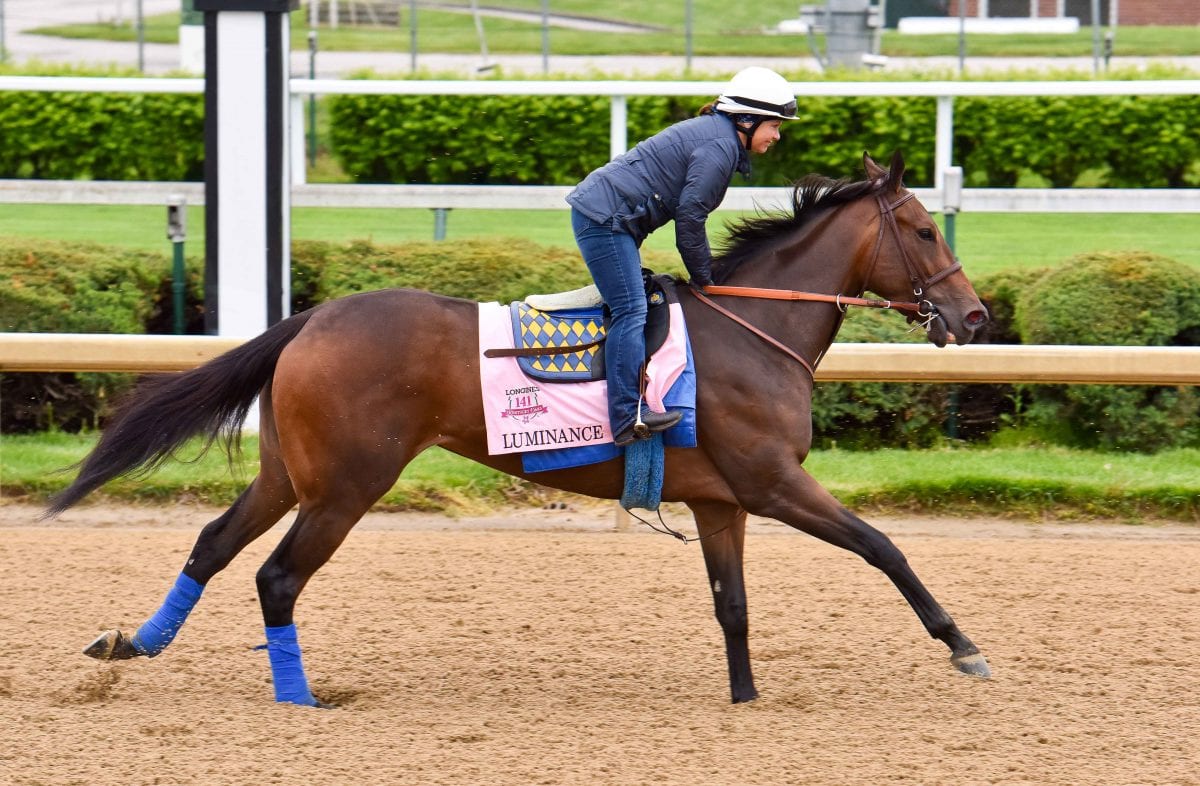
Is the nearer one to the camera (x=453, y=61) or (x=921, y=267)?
(x=921, y=267)

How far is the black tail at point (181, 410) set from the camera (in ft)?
17.0

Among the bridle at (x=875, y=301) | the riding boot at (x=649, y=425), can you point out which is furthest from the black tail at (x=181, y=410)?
the bridle at (x=875, y=301)

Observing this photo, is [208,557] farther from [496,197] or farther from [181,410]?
[496,197]

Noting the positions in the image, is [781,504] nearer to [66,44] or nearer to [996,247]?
[996,247]

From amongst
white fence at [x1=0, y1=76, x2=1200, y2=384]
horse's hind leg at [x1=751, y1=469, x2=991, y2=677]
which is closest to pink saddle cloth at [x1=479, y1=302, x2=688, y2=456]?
horse's hind leg at [x1=751, y1=469, x2=991, y2=677]

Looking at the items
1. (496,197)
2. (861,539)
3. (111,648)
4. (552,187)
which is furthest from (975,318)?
(552,187)

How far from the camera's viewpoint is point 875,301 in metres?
5.23

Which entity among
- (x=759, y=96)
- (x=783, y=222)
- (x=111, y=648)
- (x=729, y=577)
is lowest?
(x=111, y=648)

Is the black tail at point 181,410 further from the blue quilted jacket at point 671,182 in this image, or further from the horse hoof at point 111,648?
the blue quilted jacket at point 671,182

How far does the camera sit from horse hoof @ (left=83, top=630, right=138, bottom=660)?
5234 millimetres

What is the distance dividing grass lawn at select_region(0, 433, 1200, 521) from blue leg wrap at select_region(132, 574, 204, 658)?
96.6 inches

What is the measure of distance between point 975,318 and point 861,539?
0.88m

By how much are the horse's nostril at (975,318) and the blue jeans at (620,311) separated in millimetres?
1134

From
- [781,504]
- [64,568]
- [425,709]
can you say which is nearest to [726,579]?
[781,504]
